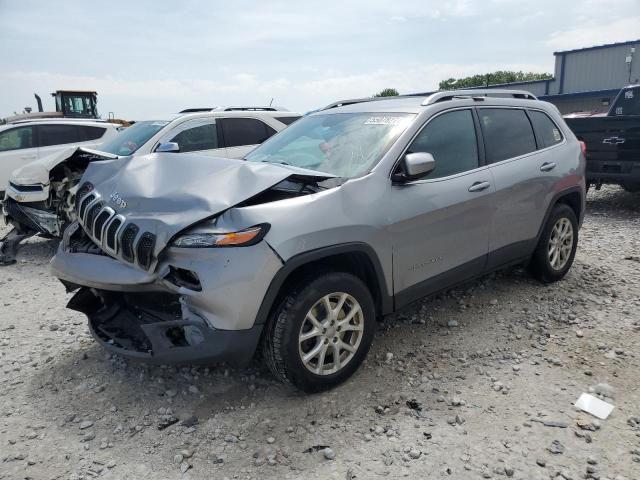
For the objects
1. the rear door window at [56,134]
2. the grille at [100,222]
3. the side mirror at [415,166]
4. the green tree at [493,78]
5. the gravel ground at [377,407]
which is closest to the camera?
the gravel ground at [377,407]

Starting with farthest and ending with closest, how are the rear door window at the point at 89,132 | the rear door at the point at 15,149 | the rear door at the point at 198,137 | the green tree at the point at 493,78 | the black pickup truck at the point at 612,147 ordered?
1. the green tree at the point at 493,78
2. the rear door window at the point at 89,132
3. the rear door at the point at 15,149
4. the black pickup truck at the point at 612,147
5. the rear door at the point at 198,137

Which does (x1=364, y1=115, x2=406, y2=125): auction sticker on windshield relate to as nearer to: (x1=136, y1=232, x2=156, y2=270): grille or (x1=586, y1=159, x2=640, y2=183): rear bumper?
(x1=136, y1=232, x2=156, y2=270): grille

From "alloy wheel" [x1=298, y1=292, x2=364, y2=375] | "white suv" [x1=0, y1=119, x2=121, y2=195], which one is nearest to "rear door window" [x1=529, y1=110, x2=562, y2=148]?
"alloy wheel" [x1=298, y1=292, x2=364, y2=375]

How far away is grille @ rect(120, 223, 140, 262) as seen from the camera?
114 inches

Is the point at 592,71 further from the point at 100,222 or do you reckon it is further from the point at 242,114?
the point at 100,222

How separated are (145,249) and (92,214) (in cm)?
70

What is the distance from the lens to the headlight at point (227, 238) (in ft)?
8.91

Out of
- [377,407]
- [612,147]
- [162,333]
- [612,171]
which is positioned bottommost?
[377,407]

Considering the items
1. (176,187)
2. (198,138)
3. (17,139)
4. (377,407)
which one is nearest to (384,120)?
(176,187)

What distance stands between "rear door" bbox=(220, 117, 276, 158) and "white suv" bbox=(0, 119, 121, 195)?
3.47m

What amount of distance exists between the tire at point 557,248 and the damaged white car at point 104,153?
14.1 feet

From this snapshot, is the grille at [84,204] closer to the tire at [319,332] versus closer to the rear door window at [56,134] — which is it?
the tire at [319,332]

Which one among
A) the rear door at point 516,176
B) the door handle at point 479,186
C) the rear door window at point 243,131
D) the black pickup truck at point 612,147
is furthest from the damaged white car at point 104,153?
the black pickup truck at point 612,147

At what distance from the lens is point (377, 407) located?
3039 millimetres
